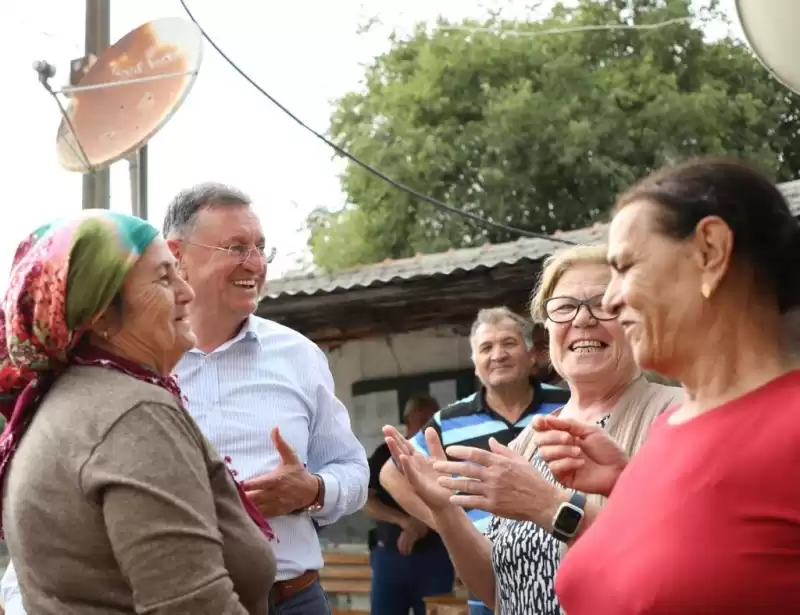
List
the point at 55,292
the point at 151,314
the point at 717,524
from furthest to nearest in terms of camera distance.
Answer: the point at 151,314 < the point at 55,292 < the point at 717,524

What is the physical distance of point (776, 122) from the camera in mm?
21734

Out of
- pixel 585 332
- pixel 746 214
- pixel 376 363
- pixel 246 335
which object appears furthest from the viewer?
pixel 376 363

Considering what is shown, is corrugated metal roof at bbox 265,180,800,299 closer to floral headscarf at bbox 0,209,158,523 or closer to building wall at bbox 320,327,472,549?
building wall at bbox 320,327,472,549

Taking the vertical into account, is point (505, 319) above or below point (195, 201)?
below

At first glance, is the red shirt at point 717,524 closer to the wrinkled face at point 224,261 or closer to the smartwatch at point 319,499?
the smartwatch at point 319,499

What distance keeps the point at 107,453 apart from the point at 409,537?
4.54 meters

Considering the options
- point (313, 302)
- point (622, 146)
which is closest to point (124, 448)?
point (313, 302)

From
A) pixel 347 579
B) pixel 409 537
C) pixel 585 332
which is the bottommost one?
pixel 347 579

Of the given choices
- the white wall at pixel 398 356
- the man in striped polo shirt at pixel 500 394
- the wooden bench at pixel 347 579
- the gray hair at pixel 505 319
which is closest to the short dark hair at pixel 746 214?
the man in striped polo shirt at pixel 500 394

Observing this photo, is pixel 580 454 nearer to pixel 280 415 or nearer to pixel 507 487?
pixel 507 487

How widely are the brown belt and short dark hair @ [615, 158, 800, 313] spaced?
1.67 m

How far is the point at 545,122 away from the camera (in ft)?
69.6

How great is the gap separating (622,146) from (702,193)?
778 inches

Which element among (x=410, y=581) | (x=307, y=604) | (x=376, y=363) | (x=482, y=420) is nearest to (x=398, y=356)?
(x=376, y=363)
